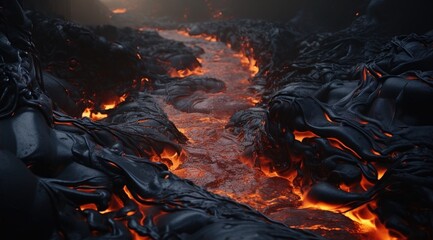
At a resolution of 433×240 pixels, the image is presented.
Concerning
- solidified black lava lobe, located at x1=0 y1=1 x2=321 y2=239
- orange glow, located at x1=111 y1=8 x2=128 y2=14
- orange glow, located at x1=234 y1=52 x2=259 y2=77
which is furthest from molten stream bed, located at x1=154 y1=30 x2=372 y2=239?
orange glow, located at x1=111 y1=8 x2=128 y2=14

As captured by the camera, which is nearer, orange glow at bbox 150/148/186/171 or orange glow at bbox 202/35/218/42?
orange glow at bbox 150/148/186/171

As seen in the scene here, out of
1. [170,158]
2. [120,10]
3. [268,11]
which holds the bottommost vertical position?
[120,10]

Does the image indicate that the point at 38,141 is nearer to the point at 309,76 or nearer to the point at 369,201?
the point at 369,201

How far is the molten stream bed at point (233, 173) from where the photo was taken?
3127 mm

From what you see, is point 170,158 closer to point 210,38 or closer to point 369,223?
point 369,223

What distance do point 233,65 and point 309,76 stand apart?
3978mm

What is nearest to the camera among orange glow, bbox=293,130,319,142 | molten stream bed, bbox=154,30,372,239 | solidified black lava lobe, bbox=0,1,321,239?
solidified black lava lobe, bbox=0,1,321,239

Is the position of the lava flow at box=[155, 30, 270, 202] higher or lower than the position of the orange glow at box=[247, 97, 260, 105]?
lower

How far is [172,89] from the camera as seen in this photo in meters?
7.46

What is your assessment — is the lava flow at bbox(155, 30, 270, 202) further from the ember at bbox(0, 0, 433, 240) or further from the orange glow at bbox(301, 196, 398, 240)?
the orange glow at bbox(301, 196, 398, 240)

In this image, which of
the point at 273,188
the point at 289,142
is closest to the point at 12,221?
the point at 273,188

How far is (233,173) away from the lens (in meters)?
4.18

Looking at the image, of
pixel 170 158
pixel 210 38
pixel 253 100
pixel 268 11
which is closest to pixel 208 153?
pixel 170 158

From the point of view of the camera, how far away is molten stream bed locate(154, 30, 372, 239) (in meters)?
3.13
